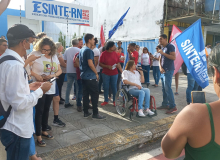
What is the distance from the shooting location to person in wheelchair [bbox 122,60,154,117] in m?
4.39

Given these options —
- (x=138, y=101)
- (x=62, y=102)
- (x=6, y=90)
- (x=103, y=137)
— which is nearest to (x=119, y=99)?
(x=138, y=101)

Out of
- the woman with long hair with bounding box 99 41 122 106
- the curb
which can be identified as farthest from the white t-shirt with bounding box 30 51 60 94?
the woman with long hair with bounding box 99 41 122 106

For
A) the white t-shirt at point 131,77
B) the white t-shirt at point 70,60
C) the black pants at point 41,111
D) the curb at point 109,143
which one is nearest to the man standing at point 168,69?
the white t-shirt at point 131,77

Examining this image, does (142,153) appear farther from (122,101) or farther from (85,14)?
(85,14)

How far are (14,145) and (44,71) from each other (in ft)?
5.62

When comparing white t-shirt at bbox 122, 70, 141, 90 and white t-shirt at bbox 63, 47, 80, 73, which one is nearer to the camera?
white t-shirt at bbox 122, 70, 141, 90

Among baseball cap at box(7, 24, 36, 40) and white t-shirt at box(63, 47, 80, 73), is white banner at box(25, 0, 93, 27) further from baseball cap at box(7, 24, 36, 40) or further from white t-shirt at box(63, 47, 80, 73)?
baseball cap at box(7, 24, 36, 40)

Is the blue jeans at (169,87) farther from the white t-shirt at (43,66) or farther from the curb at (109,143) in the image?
the white t-shirt at (43,66)

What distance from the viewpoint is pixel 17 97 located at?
1714 millimetres

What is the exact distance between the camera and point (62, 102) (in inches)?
226

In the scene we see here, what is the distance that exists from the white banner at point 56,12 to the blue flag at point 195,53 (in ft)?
27.6

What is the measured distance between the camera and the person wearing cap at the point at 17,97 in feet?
5.59

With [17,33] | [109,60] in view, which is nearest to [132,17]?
[109,60]

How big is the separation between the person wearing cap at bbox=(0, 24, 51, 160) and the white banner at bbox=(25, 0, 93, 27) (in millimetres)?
10254
